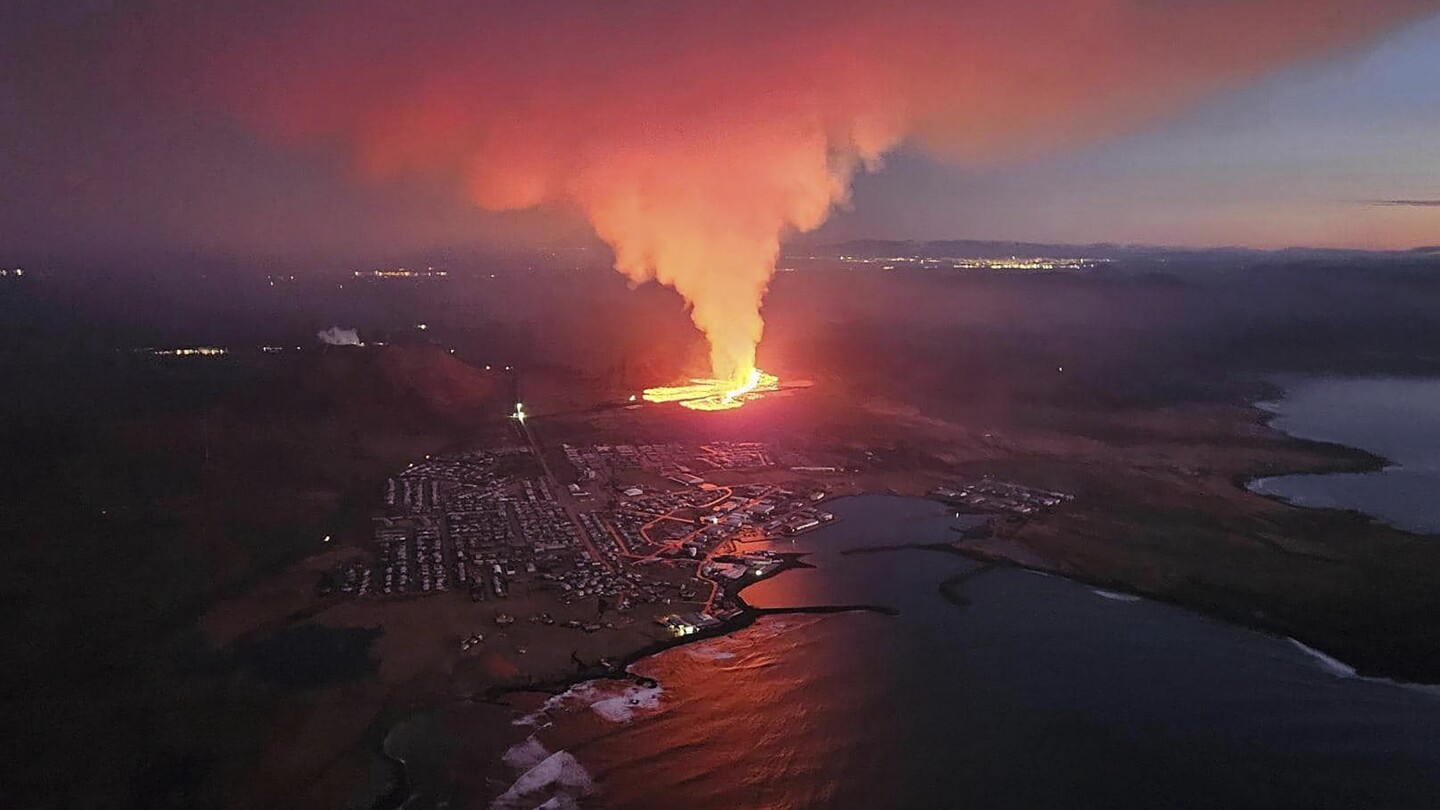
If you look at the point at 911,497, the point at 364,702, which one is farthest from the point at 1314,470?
the point at 364,702

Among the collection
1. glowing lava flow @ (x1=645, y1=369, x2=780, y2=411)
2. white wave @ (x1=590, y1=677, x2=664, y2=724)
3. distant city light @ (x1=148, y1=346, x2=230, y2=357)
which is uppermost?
distant city light @ (x1=148, y1=346, x2=230, y2=357)

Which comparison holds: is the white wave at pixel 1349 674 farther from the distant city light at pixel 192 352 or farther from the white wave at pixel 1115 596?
the distant city light at pixel 192 352

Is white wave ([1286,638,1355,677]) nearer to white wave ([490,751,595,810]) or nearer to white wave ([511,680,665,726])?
white wave ([511,680,665,726])

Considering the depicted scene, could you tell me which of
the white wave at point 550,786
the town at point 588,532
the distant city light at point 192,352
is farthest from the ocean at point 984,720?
the distant city light at point 192,352

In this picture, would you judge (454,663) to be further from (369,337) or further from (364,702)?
(369,337)

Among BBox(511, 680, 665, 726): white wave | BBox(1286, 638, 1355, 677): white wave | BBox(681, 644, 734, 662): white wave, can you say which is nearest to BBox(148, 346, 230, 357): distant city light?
BBox(681, 644, 734, 662): white wave
